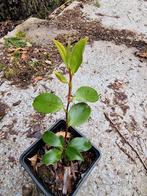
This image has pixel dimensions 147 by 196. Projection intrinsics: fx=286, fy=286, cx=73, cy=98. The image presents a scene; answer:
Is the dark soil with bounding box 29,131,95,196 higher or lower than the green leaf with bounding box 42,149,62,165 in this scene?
lower

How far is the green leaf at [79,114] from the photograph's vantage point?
1.18 m

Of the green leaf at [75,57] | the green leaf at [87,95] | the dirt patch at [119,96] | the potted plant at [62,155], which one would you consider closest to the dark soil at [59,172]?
the potted plant at [62,155]

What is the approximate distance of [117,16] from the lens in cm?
A: 290

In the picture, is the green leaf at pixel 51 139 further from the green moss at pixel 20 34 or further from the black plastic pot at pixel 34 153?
the green moss at pixel 20 34

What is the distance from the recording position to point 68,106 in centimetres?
118

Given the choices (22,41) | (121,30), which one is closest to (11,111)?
(22,41)

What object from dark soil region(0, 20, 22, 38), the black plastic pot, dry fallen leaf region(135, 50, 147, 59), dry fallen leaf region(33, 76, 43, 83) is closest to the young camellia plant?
the black plastic pot

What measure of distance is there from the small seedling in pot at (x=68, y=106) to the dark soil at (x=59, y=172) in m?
0.04

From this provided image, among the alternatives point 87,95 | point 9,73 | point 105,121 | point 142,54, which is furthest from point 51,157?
point 142,54

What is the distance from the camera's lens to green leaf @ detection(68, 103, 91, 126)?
3.89 feet

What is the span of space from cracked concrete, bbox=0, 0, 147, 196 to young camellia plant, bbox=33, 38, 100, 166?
1.28ft

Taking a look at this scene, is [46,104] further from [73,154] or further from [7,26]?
[7,26]

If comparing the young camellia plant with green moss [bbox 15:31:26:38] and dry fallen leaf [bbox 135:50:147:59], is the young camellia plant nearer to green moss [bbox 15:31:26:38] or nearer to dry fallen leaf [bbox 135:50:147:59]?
dry fallen leaf [bbox 135:50:147:59]

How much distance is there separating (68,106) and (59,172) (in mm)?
395
